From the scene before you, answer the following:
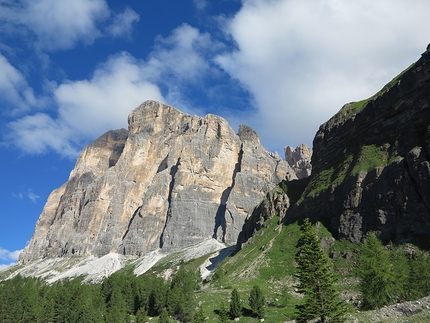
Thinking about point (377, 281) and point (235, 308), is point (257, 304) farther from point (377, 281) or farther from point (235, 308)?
point (377, 281)

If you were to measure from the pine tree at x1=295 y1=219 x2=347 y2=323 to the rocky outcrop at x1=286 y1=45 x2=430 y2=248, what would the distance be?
3919 cm

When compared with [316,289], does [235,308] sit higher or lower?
lower

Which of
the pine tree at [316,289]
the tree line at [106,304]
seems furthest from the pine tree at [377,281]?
the tree line at [106,304]

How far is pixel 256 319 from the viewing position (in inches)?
2216

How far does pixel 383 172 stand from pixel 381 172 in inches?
30.0

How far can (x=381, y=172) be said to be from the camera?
84.9 meters

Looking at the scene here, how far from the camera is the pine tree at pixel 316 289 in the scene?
1480 inches

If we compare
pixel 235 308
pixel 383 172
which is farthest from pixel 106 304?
pixel 383 172

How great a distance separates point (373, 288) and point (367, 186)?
44849mm

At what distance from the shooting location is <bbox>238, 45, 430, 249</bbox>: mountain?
74.5 metres

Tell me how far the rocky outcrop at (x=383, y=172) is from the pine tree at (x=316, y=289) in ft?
129

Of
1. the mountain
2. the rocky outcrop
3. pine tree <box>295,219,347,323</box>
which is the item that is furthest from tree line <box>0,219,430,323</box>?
the rocky outcrop

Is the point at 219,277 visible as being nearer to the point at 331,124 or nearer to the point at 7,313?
the point at 7,313

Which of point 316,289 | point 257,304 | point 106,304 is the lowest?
point 257,304
